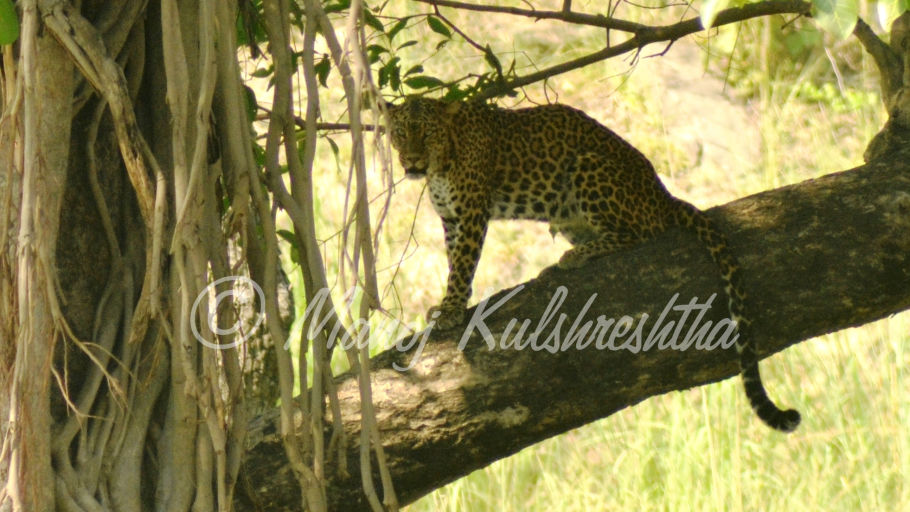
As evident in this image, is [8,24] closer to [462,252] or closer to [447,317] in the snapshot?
[447,317]

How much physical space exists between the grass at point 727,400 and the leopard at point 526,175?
0.31m

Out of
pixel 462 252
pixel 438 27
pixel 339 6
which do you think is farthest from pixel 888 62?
pixel 339 6

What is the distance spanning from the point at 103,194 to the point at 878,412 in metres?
4.55

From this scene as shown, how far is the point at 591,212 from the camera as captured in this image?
479cm

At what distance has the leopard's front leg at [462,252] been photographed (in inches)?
181

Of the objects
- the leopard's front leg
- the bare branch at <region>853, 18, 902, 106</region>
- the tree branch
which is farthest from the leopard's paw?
the bare branch at <region>853, 18, 902, 106</region>

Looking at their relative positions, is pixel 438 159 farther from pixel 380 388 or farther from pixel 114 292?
pixel 114 292

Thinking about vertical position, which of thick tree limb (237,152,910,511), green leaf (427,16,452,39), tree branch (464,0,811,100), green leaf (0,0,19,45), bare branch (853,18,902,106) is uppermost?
green leaf (427,16,452,39)

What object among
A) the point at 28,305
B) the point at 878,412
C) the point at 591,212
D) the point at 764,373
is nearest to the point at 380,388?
the point at 28,305

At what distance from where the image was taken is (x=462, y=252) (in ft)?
15.8

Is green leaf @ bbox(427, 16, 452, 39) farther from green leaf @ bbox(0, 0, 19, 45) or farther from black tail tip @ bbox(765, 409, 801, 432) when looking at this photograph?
green leaf @ bbox(0, 0, 19, 45)

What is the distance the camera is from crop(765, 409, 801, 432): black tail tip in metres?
3.98

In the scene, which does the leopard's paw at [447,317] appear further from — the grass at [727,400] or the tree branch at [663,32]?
the tree branch at [663,32]

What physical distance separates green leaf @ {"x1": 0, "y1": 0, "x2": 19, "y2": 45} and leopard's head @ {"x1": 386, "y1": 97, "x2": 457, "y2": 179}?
9.49ft
